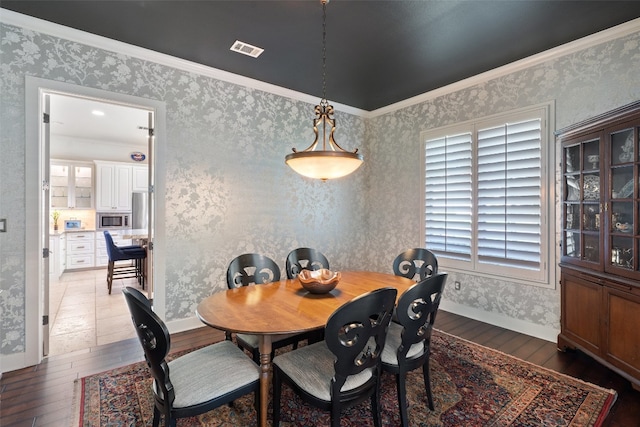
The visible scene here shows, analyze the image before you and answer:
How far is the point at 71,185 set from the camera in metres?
6.50

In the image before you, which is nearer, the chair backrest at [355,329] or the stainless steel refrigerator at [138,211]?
the chair backrest at [355,329]

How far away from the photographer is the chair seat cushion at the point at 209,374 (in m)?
1.43

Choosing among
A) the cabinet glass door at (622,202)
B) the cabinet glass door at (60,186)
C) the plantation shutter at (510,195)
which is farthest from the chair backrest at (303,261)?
the cabinet glass door at (60,186)

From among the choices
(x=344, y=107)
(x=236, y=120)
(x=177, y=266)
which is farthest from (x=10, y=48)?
(x=344, y=107)

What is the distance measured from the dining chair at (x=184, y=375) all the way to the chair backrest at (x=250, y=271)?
0.78m

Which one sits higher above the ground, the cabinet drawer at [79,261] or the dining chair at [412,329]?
the dining chair at [412,329]

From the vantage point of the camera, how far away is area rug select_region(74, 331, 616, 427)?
1.84 m

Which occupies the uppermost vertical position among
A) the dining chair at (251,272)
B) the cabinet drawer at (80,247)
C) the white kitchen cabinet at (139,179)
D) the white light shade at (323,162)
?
the white kitchen cabinet at (139,179)

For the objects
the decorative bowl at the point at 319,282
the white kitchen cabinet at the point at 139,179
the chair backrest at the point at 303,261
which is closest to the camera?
the decorative bowl at the point at 319,282

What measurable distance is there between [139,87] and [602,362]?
4755 mm

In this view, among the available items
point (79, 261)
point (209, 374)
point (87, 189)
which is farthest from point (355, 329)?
point (87, 189)

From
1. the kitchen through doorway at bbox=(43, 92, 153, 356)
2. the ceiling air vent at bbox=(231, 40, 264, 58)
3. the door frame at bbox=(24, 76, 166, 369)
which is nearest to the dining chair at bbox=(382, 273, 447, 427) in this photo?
the ceiling air vent at bbox=(231, 40, 264, 58)

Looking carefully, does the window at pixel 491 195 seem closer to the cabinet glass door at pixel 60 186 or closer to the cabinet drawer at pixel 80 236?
the cabinet drawer at pixel 80 236

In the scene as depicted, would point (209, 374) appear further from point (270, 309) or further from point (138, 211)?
point (138, 211)
